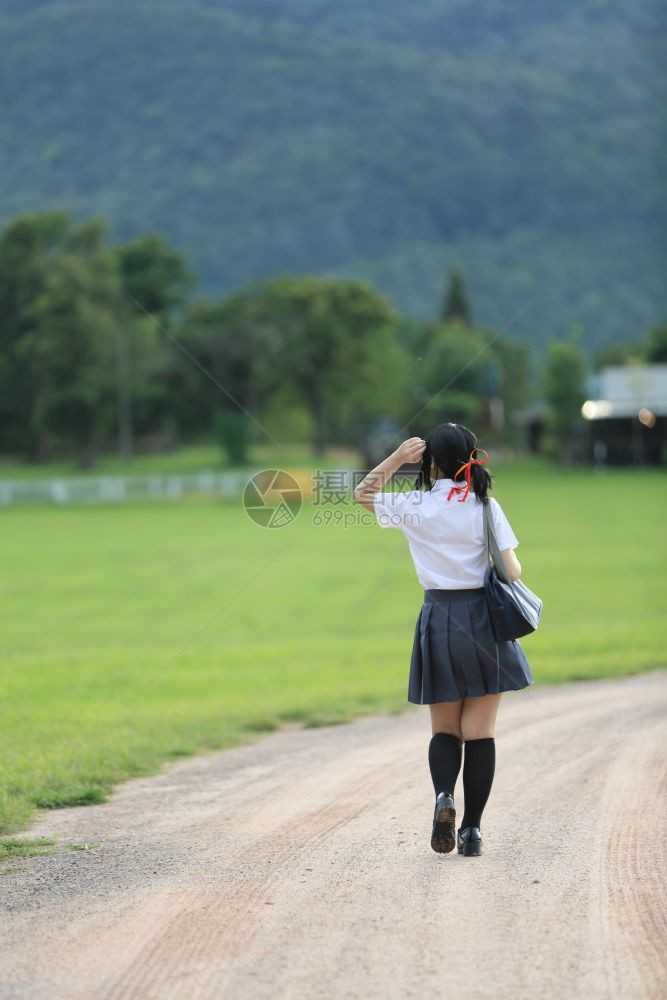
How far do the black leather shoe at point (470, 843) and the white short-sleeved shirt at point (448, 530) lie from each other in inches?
42.2

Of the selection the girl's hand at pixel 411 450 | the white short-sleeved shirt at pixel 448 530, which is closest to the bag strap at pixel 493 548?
the white short-sleeved shirt at pixel 448 530

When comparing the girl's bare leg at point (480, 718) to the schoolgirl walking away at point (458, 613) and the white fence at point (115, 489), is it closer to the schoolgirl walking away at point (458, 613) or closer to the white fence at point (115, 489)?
the schoolgirl walking away at point (458, 613)

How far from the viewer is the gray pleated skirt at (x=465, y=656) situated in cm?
489

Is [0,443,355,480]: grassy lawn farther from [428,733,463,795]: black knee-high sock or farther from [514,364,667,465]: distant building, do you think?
[428,733,463,795]: black knee-high sock

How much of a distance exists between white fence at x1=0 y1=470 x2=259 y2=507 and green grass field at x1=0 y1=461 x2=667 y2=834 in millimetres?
13893

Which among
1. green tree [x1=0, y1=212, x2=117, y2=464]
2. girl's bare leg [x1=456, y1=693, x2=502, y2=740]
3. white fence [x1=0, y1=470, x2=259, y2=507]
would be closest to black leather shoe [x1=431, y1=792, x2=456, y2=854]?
girl's bare leg [x1=456, y1=693, x2=502, y2=740]

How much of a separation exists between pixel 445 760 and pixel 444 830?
33cm

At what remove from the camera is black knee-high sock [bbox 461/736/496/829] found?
Answer: 4.90m

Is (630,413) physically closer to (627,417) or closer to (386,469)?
(627,417)

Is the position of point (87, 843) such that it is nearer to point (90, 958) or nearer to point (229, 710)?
point (90, 958)

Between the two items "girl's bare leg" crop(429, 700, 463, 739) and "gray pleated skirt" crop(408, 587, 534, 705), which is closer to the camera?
"gray pleated skirt" crop(408, 587, 534, 705)

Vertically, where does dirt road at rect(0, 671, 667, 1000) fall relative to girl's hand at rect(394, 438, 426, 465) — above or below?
below

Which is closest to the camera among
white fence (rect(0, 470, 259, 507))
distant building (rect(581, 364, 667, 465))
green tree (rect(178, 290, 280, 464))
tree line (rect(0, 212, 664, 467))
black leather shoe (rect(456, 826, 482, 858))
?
black leather shoe (rect(456, 826, 482, 858))

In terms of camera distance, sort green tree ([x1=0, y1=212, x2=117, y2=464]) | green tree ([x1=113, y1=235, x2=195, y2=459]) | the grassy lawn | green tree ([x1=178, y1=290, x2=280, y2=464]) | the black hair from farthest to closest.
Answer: green tree ([x1=0, y1=212, x2=117, y2=464]) → green tree ([x1=113, y1=235, x2=195, y2=459]) → the grassy lawn → green tree ([x1=178, y1=290, x2=280, y2=464]) → the black hair
